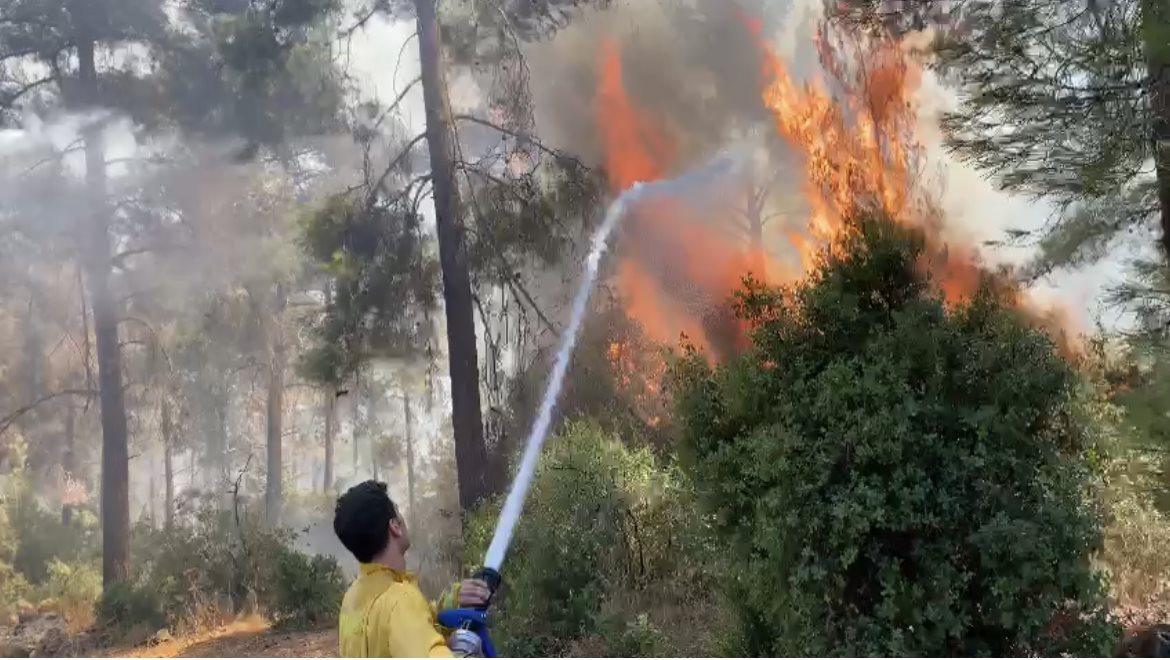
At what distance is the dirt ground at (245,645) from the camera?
9797mm

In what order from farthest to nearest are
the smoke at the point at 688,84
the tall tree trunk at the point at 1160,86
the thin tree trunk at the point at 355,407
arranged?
the smoke at the point at 688,84 < the thin tree trunk at the point at 355,407 < the tall tree trunk at the point at 1160,86

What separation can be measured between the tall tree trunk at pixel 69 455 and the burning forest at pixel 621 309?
16 cm

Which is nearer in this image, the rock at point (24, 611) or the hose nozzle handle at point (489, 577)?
the hose nozzle handle at point (489, 577)

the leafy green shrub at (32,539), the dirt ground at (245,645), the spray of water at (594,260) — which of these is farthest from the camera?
the leafy green shrub at (32,539)

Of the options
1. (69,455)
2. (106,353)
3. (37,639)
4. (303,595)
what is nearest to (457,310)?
(303,595)

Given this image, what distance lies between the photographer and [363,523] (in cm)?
254

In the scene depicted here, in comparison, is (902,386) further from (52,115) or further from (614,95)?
(52,115)

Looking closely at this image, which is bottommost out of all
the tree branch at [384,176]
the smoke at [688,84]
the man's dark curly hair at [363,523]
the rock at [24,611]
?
the rock at [24,611]

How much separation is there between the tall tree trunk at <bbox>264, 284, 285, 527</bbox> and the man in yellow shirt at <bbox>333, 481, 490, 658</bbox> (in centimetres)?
1937

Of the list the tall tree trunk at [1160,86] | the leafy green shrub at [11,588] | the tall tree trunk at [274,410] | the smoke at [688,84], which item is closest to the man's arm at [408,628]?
the tall tree trunk at [1160,86]

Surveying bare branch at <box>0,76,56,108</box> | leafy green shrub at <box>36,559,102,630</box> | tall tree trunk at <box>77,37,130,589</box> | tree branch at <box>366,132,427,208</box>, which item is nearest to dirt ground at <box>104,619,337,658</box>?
leafy green shrub at <box>36,559,102,630</box>

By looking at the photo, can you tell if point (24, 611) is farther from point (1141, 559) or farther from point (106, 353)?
point (1141, 559)

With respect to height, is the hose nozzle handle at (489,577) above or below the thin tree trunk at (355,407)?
below

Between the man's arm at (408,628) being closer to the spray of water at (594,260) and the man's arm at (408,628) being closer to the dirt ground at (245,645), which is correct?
the spray of water at (594,260)
